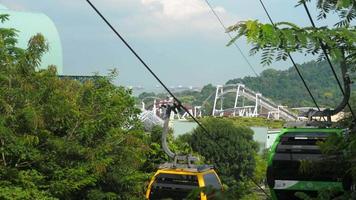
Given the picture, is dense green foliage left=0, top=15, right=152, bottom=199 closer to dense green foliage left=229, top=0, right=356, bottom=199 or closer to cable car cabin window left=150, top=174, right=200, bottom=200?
cable car cabin window left=150, top=174, right=200, bottom=200

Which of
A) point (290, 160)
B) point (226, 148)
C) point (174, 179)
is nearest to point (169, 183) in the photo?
point (174, 179)

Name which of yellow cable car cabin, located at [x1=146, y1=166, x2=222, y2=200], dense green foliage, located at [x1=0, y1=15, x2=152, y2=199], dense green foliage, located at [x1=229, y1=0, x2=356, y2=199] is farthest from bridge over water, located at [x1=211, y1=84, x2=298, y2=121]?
dense green foliage, located at [x1=229, y1=0, x2=356, y2=199]

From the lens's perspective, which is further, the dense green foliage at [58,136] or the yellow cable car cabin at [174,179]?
the dense green foliage at [58,136]

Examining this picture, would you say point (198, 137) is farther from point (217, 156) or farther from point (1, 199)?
point (1, 199)

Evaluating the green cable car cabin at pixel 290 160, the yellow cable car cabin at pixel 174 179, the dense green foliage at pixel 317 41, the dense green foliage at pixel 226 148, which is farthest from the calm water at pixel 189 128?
the dense green foliage at pixel 317 41

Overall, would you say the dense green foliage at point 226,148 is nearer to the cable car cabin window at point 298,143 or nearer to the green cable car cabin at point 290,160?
the green cable car cabin at point 290,160

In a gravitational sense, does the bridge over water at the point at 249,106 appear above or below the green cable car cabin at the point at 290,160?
above

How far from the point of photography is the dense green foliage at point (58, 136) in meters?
13.6

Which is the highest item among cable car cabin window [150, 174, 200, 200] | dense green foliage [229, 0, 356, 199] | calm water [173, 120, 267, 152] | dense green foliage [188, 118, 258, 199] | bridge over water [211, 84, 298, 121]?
bridge over water [211, 84, 298, 121]

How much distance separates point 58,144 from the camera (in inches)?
589

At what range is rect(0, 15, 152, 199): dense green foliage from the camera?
1362 cm

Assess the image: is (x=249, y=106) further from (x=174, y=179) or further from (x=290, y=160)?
(x=290, y=160)

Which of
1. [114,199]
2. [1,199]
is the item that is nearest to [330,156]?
[1,199]

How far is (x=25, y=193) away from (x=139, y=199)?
18.1 ft
